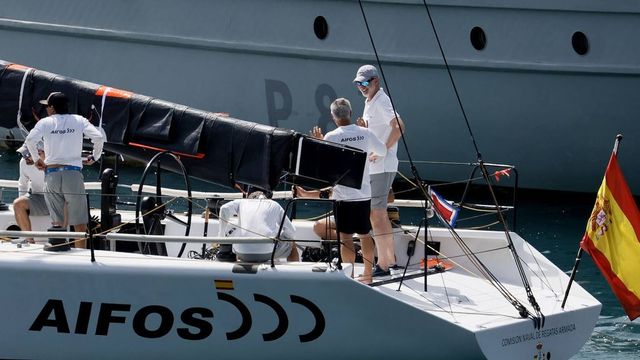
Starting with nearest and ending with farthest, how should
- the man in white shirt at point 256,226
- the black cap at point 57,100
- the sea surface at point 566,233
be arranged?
1. the man in white shirt at point 256,226
2. the black cap at point 57,100
3. the sea surface at point 566,233

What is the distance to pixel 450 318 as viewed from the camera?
8.49 metres

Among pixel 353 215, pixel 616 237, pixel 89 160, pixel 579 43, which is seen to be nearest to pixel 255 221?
pixel 353 215

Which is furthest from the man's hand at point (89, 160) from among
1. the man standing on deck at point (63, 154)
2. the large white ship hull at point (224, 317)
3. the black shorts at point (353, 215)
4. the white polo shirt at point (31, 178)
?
the black shorts at point (353, 215)

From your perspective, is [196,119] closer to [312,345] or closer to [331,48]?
[312,345]

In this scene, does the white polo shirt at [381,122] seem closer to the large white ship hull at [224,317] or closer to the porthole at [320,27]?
the large white ship hull at [224,317]

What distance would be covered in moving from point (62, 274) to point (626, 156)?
1020 cm

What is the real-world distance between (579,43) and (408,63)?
2.39 meters

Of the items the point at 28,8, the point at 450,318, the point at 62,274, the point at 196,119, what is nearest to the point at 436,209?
the point at 450,318

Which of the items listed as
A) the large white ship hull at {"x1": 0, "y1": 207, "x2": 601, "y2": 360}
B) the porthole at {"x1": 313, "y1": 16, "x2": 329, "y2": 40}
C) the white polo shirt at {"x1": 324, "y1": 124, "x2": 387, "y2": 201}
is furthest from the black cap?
the porthole at {"x1": 313, "y1": 16, "x2": 329, "y2": 40}

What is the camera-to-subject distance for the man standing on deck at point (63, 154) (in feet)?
30.7

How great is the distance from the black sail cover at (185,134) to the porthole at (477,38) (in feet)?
27.6

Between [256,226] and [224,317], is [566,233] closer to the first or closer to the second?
[256,226]

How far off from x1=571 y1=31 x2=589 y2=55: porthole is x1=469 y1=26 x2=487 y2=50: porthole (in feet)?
4.02

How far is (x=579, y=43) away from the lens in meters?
16.6
